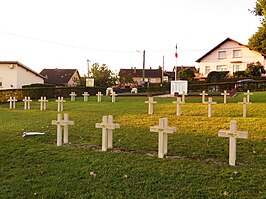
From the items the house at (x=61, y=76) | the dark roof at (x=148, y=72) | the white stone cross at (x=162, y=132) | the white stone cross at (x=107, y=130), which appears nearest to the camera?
the white stone cross at (x=162, y=132)

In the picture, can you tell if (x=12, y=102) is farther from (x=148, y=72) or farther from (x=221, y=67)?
(x=148, y=72)

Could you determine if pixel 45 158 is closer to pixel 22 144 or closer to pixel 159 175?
pixel 22 144

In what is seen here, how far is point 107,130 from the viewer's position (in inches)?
278

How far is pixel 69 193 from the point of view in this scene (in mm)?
5039

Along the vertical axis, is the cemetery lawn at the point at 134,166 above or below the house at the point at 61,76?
below

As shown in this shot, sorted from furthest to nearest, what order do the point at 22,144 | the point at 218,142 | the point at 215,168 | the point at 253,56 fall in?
1. the point at 253,56
2. the point at 22,144
3. the point at 218,142
4. the point at 215,168

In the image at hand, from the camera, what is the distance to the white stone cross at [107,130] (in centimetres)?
687

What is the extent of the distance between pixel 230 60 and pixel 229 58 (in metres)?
0.37

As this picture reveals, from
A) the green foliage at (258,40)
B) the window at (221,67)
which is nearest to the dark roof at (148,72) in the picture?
the window at (221,67)

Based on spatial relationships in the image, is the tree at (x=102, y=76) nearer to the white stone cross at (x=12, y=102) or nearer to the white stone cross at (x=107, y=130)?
the white stone cross at (x=12, y=102)

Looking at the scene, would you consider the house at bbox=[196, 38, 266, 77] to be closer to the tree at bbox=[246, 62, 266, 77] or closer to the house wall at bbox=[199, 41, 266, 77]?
the house wall at bbox=[199, 41, 266, 77]

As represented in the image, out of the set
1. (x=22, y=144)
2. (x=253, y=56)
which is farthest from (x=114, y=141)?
(x=253, y=56)

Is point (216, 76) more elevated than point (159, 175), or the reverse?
point (216, 76)

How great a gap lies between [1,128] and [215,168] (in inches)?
279
